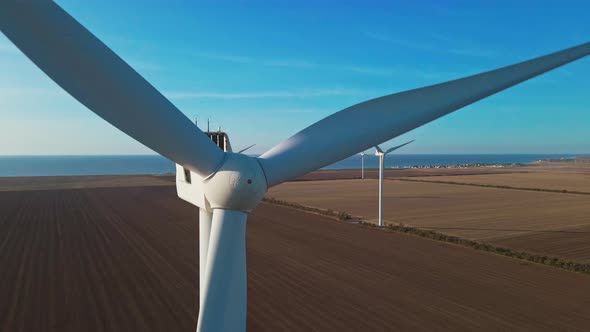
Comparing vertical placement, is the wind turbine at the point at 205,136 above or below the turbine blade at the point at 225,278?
above

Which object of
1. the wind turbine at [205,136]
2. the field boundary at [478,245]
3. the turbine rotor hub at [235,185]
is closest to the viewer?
the wind turbine at [205,136]

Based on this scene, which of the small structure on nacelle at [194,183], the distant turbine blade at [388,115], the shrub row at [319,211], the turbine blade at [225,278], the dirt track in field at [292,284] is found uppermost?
the distant turbine blade at [388,115]

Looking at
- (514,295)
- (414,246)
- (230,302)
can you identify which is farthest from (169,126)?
(414,246)

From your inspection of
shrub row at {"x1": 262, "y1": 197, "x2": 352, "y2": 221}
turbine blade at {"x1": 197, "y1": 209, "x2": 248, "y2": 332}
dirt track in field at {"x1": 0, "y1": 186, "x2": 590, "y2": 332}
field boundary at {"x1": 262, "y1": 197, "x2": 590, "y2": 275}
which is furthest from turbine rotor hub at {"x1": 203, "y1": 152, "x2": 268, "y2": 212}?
shrub row at {"x1": 262, "y1": 197, "x2": 352, "y2": 221}

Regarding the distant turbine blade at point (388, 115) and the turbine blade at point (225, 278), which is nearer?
the turbine blade at point (225, 278)

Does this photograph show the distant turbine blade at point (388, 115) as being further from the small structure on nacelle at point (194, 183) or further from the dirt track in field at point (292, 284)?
the dirt track in field at point (292, 284)

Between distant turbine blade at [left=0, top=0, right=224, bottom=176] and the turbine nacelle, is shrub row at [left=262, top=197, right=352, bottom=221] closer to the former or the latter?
the turbine nacelle

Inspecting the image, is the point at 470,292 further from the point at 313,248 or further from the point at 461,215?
the point at 461,215

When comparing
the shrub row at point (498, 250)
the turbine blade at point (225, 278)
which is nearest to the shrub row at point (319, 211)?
the shrub row at point (498, 250)
